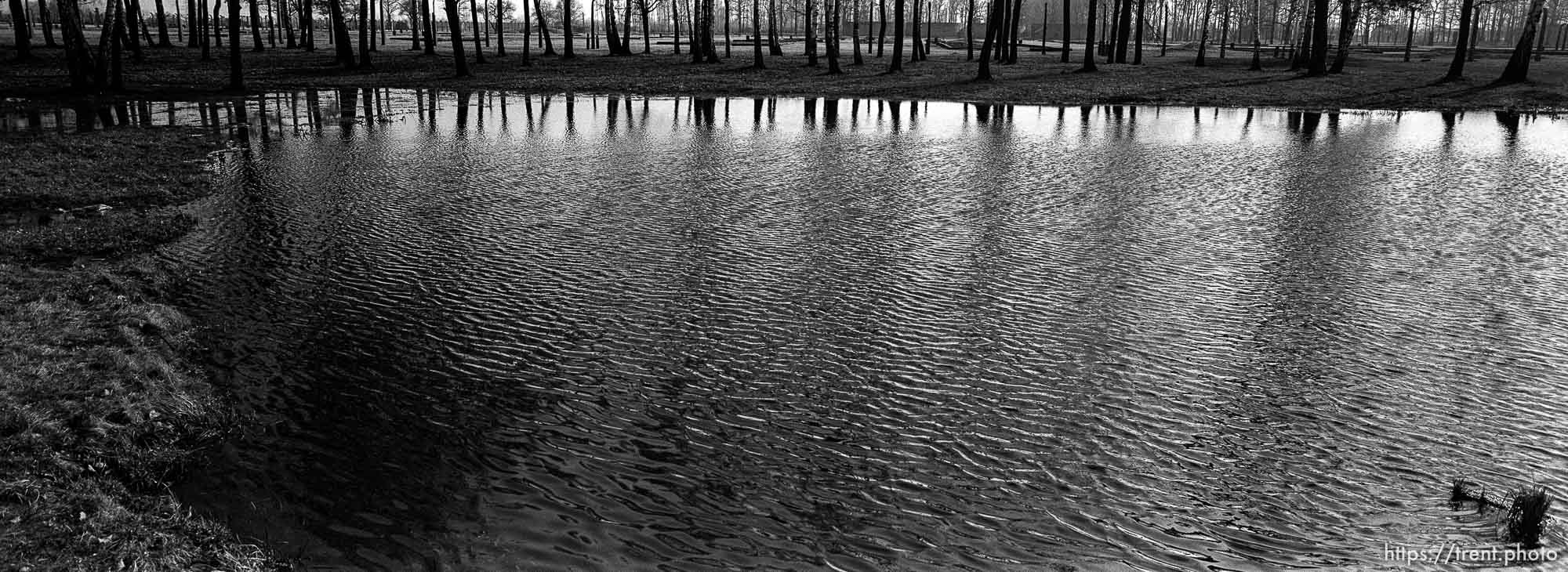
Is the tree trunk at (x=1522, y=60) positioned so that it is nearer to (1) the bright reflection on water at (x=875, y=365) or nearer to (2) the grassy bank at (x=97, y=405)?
(1) the bright reflection on water at (x=875, y=365)

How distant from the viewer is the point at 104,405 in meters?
6.96

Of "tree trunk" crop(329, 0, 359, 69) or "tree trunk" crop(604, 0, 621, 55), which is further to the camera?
"tree trunk" crop(604, 0, 621, 55)

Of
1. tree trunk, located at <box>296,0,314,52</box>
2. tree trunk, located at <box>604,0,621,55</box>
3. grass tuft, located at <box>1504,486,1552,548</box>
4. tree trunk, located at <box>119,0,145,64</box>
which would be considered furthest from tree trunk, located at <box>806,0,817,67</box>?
grass tuft, located at <box>1504,486,1552,548</box>

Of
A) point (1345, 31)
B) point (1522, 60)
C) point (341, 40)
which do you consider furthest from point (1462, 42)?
point (341, 40)

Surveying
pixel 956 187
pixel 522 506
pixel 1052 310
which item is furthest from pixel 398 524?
pixel 956 187

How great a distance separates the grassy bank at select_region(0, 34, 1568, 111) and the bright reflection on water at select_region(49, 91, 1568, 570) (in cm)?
2100

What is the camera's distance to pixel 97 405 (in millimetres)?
6953

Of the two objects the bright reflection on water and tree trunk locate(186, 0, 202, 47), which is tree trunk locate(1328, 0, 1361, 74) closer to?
the bright reflection on water

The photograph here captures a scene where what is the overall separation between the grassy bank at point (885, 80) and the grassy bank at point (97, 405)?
26858 millimetres

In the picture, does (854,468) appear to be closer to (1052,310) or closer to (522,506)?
(522,506)

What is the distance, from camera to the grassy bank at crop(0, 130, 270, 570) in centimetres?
537

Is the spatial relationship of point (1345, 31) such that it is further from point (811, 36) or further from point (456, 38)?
point (456, 38)

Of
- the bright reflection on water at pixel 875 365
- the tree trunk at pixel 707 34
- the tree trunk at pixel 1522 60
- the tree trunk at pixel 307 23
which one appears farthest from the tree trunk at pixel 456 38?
the tree trunk at pixel 1522 60

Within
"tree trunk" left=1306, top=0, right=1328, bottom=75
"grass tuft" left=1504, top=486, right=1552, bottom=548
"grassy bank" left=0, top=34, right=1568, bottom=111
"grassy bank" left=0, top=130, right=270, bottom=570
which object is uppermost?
"tree trunk" left=1306, top=0, right=1328, bottom=75
